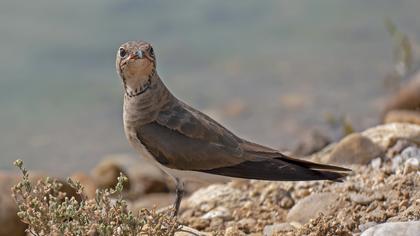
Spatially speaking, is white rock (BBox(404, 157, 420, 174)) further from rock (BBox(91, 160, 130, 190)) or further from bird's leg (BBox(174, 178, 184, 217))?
rock (BBox(91, 160, 130, 190))

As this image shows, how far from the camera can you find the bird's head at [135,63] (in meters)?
6.43

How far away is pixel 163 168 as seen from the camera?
6668 millimetres

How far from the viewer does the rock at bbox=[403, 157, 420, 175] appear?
279 inches

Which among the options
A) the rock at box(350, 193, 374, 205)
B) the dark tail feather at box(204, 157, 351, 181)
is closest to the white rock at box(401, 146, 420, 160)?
the rock at box(350, 193, 374, 205)

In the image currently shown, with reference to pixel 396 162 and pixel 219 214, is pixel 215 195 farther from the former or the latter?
pixel 396 162

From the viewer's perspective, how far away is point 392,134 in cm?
778

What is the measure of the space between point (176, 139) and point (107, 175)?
3663mm

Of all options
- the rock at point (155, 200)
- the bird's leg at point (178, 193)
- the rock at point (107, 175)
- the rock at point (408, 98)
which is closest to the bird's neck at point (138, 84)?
the bird's leg at point (178, 193)

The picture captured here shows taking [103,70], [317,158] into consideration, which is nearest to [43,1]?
[103,70]

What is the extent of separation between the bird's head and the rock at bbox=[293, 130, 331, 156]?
9.18 feet

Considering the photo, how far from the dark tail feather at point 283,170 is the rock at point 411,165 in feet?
2.32

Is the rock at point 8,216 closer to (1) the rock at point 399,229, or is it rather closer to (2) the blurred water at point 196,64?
(1) the rock at point 399,229

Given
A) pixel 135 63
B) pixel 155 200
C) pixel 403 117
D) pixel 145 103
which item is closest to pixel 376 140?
pixel 403 117

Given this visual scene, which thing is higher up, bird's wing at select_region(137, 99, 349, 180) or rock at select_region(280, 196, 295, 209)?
bird's wing at select_region(137, 99, 349, 180)
